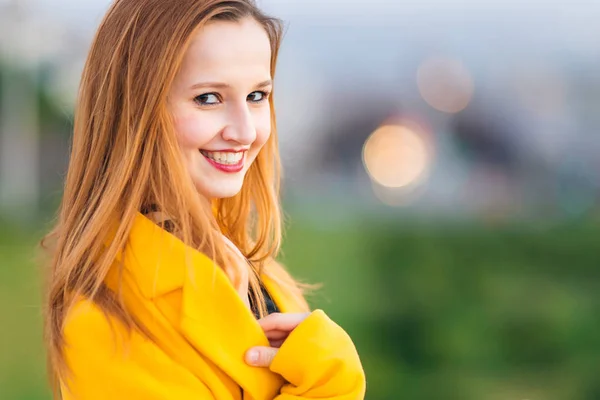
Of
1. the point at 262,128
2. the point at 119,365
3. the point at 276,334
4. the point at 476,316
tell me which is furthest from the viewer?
the point at 476,316

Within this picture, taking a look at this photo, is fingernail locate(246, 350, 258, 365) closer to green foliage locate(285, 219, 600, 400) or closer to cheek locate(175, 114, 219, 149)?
cheek locate(175, 114, 219, 149)

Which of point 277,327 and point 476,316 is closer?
point 277,327

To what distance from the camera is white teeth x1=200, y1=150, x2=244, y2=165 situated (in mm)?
1590

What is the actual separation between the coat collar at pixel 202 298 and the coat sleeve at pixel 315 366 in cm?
5

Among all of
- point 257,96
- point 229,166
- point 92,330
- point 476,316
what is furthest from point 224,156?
point 476,316

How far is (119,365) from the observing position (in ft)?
4.75

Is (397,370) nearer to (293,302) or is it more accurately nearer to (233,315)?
(293,302)

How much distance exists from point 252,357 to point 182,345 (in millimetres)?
125

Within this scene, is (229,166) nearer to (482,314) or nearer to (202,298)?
(202,298)

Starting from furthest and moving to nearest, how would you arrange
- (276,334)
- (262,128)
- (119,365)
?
1. (262,128)
2. (276,334)
3. (119,365)

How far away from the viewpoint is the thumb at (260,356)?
148cm

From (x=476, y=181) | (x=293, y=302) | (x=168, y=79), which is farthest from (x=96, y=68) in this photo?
(x=476, y=181)

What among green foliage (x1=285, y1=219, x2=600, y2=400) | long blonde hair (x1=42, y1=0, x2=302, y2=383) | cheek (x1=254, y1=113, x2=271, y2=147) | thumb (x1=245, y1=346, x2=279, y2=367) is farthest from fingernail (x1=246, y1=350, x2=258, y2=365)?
green foliage (x1=285, y1=219, x2=600, y2=400)

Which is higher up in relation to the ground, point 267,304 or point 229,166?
point 229,166
